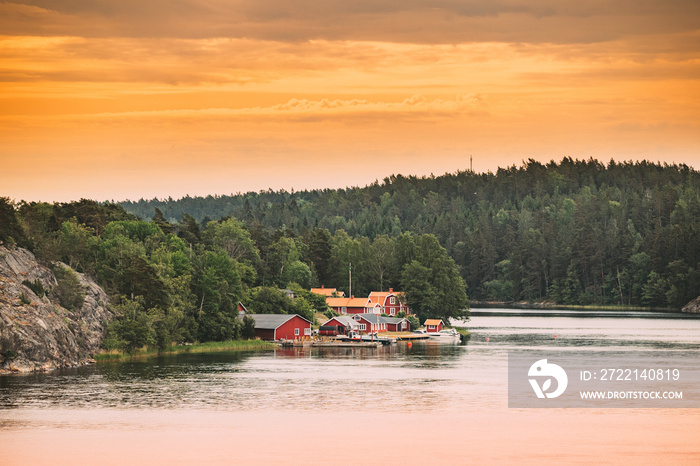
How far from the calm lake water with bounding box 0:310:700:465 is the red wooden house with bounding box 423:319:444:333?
40.2 m

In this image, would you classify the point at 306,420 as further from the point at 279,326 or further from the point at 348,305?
the point at 348,305

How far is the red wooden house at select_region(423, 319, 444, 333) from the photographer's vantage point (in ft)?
405

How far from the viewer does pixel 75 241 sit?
3787 inches

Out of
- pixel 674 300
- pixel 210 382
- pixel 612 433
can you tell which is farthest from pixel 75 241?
pixel 674 300

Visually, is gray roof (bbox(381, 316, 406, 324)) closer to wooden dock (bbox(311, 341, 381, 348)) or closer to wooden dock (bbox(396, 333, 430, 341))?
wooden dock (bbox(396, 333, 430, 341))

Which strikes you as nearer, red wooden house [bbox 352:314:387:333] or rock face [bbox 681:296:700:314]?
red wooden house [bbox 352:314:387:333]

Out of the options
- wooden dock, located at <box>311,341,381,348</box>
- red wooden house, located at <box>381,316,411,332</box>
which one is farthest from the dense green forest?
wooden dock, located at <box>311,341,381,348</box>

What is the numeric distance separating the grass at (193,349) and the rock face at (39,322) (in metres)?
1.56

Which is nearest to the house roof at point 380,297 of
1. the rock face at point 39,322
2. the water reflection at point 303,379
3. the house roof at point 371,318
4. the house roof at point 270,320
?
the house roof at point 371,318

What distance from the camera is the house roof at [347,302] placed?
5276 inches

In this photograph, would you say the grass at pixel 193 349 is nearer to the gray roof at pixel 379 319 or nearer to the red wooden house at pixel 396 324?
the gray roof at pixel 379 319

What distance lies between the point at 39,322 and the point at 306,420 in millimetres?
30580

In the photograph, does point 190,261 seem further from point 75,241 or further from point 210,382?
point 210,382

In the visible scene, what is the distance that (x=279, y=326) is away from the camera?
107500mm
